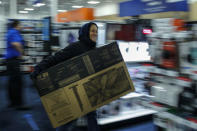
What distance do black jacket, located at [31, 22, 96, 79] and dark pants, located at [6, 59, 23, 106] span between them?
1.92 metres

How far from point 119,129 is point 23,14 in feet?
95.5

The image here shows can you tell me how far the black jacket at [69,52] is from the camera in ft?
7.36

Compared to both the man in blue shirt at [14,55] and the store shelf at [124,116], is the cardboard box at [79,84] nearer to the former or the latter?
the store shelf at [124,116]

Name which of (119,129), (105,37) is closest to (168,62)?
(119,129)

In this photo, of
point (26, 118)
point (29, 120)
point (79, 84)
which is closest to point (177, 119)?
point (79, 84)

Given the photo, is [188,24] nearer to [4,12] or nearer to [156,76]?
[156,76]

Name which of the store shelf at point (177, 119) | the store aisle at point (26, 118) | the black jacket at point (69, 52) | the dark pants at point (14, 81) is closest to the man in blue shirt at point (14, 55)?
the dark pants at point (14, 81)

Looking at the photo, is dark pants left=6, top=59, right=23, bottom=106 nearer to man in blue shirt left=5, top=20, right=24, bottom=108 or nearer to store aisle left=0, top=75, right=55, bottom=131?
man in blue shirt left=5, top=20, right=24, bottom=108

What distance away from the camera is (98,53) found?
2283 millimetres

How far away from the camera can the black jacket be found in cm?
224

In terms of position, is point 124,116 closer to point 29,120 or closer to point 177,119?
point 177,119

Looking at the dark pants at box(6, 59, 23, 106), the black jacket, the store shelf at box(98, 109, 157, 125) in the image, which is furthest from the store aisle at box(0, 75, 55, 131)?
the black jacket

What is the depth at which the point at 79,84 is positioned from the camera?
2.21 meters

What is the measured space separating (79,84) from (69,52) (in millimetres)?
334
